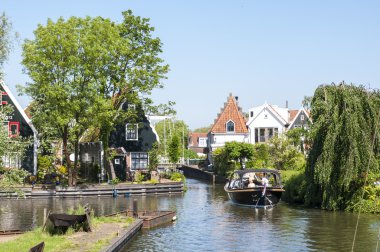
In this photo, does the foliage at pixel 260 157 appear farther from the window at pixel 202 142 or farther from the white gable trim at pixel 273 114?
the window at pixel 202 142

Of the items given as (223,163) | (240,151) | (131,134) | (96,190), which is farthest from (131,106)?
(223,163)

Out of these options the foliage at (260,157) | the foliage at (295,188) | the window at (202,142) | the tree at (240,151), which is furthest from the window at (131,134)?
the window at (202,142)

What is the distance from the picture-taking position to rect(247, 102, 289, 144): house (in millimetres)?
85250

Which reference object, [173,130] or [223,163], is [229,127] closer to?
[223,163]

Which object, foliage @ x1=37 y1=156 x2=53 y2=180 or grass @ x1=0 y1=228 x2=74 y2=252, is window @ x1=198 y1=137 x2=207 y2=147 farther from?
grass @ x1=0 y1=228 x2=74 y2=252

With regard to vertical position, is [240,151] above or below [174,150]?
below

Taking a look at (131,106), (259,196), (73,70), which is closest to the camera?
(259,196)

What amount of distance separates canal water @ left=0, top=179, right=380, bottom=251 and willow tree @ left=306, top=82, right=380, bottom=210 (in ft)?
6.14

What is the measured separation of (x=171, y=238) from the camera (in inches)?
1156

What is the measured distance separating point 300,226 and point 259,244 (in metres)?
6.39

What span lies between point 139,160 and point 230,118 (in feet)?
89.1

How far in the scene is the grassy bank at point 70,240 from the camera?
74.3ft

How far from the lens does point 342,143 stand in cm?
3859

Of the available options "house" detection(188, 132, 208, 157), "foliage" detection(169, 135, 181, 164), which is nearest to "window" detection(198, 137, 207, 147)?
"house" detection(188, 132, 208, 157)
